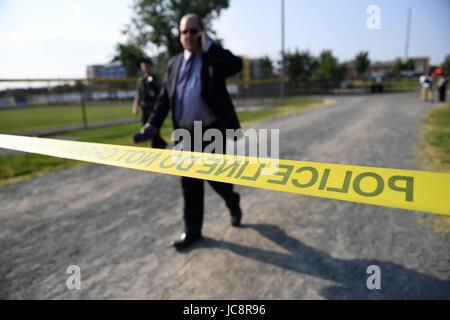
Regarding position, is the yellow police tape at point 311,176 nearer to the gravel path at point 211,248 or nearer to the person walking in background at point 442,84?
the gravel path at point 211,248

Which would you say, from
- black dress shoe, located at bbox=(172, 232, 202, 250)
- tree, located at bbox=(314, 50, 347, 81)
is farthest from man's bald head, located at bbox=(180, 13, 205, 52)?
tree, located at bbox=(314, 50, 347, 81)

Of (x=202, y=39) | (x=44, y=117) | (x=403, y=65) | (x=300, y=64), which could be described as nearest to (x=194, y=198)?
(x=202, y=39)

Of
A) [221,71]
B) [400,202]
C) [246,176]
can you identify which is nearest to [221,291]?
[246,176]

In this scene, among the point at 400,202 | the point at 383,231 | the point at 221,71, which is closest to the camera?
the point at 400,202

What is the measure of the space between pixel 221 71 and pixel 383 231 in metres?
2.26

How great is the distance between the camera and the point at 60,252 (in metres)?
2.54

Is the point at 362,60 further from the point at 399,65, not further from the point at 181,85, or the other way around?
the point at 181,85

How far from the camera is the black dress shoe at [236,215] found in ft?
9.41

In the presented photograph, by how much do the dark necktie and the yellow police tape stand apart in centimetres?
74

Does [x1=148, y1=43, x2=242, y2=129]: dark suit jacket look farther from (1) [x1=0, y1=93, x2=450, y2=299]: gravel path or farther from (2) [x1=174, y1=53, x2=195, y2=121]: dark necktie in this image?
(1) [x1=0, y1=93, x2=450, y2=299]: gravel path

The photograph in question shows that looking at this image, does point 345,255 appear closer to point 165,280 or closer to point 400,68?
point 165,280

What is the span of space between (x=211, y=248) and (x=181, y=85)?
1.52 m

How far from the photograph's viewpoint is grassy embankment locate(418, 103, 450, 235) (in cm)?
288

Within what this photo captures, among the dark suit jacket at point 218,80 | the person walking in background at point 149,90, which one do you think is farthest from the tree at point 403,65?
the dark suit jacket at point 218,80
